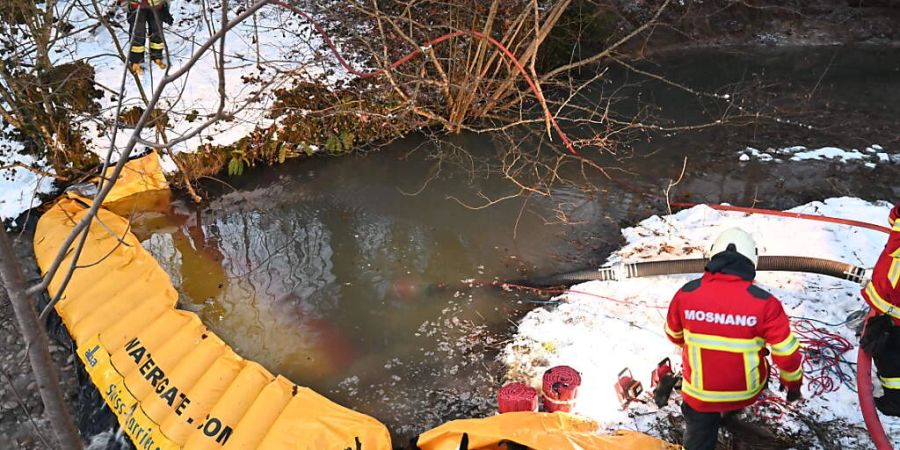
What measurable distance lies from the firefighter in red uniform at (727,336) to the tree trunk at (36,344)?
3.07 m

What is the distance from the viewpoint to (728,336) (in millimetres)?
3369

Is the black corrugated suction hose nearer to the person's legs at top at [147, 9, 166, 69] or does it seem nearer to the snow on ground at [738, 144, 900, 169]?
the snow on ground at [738, 144, 900, 169]

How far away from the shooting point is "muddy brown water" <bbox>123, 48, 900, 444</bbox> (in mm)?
5672

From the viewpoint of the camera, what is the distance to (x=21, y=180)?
796cm

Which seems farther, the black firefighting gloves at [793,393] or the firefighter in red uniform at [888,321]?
the firefighter in red uniform at [888,321]

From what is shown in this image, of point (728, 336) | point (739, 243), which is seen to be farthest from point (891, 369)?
point (739, 243)

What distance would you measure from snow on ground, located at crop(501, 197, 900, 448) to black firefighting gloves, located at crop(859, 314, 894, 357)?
1.99 feet

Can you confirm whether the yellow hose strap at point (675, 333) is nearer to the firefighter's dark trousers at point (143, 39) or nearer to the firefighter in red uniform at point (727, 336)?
the firefighter in red uniform at point (727, 336)

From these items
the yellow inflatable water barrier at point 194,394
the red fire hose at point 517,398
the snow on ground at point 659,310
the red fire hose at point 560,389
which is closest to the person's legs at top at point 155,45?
the yellow inflatable water barrier at point 194,394

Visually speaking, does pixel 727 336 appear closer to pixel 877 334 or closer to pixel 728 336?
pixel 728 336

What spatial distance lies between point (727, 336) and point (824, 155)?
6964mm

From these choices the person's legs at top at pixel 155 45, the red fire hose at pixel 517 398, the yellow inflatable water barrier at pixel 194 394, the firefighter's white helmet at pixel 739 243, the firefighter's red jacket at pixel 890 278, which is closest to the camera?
the firefighter's white helmet at pixel 739 243

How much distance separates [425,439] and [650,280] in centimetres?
295

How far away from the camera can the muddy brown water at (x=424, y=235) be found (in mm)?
5672
